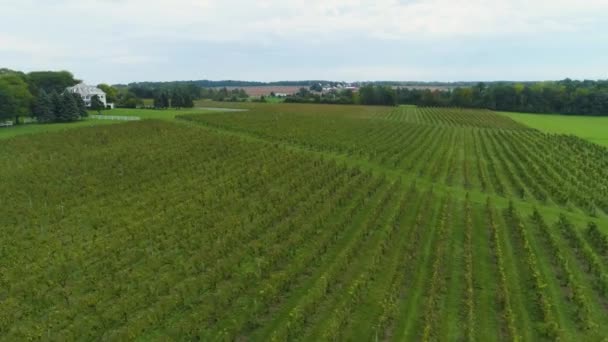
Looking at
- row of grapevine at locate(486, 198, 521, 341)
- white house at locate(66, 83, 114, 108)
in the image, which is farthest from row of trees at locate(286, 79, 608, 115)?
row of grapevine at locate(486, 198, 521, 341)

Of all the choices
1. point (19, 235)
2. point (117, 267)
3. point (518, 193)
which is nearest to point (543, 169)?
point (518, 193)

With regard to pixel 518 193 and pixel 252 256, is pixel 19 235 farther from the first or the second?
pixel 518 193

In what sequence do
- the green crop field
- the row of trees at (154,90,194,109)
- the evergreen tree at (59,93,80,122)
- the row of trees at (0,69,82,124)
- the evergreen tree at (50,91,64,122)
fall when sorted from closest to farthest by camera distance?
the green crop field < the row of trees at (0,69,82,124) < the evergreen tree at (50,91,64,122) < the evergreen tree at (59,93,80,122) < the row of trees at (154,90,194,109)

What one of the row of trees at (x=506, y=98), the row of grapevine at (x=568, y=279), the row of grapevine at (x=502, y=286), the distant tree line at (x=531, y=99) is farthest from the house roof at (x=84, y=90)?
the distant tree line at (x=531, y=99)

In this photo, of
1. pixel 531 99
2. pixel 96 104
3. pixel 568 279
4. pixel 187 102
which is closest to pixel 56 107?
pixel 96 104

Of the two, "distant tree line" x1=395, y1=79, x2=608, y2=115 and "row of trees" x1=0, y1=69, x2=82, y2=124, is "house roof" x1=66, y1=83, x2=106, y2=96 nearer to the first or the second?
"row of trees" x1=0, y1=69, x2=82, y2=124

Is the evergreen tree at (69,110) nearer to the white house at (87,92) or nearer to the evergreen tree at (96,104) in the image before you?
the evergreen tree at (96,104)
